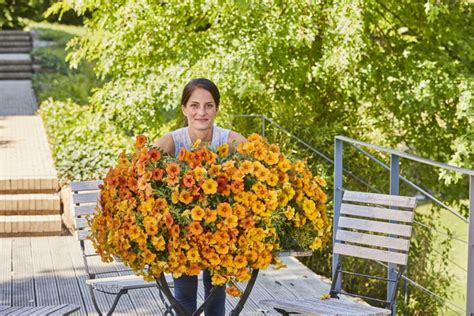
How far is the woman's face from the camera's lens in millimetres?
4734

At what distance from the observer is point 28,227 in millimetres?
8875

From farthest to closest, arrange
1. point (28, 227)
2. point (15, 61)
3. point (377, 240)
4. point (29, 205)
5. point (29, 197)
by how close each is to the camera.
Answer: point (15, 61) → point (29, 197) → point (29, 205) → point (28, 227) → point (377, 240)

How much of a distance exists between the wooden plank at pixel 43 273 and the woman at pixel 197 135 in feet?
6.65

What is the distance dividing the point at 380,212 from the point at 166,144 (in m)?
1.25

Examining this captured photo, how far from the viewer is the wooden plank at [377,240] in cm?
500

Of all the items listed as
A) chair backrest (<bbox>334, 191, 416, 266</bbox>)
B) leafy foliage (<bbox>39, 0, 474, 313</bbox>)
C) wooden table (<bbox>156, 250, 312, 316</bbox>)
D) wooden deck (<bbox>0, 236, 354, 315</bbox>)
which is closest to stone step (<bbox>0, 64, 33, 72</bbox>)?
leafy foliage (<bbox>39, 0, 474, 313</bbox>)

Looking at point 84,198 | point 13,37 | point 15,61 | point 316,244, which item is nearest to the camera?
point 316,244

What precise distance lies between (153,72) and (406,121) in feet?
8.71

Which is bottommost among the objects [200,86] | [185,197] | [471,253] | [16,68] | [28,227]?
[28,227]

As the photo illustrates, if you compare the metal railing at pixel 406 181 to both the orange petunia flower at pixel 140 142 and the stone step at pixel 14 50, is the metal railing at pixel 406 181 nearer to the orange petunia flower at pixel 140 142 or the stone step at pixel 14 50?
the orange petunia flower at pixel 140 142

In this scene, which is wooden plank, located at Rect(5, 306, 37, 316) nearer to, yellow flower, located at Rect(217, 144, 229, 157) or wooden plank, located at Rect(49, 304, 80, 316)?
wooden plank, located at Rect(49, 304, 80, 316)

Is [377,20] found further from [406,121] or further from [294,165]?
[294,165]

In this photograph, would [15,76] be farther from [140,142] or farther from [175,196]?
[175,196]

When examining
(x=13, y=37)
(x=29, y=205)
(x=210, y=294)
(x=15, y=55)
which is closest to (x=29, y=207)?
(x=29, y=205)
